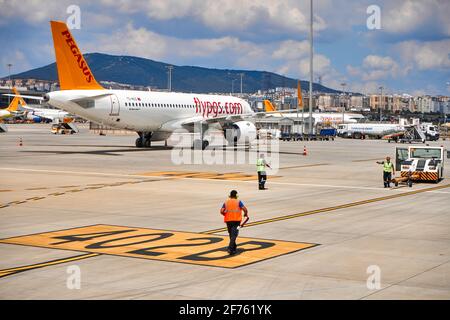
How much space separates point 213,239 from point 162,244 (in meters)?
1.70

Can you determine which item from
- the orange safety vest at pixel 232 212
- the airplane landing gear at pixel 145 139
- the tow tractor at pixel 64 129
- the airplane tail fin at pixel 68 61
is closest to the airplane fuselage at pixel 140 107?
the airplane tail fin at pixel 68 61

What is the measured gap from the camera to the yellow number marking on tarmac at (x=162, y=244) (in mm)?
17469

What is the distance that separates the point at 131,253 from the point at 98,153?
4299 centimetres

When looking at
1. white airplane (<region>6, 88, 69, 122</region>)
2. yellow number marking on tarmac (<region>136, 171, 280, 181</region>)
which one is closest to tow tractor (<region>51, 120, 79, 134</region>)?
white airplane (<region>6, 88, 69, 122</region>)

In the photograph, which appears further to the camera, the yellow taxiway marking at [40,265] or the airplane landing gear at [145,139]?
the airplane landing gear at [145,139]

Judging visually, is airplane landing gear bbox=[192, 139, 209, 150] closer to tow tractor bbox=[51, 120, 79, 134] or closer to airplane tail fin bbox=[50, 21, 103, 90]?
airplane tail fin bbox=[50, 21, 103, 90]

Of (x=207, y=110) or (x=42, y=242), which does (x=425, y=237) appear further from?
(x=207, y=110)

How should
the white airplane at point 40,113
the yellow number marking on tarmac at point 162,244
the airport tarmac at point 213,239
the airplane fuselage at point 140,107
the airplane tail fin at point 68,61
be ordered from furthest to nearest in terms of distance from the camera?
1. the white airplane at point 40,113
2. the airplane fuselage at point 140,107
3. the airplane tail fin at point 68,61
4. the yellow number marking on tarmac at point 162,244
5. the airport tarmac at point 213,239

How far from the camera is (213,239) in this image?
20.1 m

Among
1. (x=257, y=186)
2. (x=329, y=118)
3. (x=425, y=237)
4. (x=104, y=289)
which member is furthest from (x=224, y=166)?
(x=329, y=118)

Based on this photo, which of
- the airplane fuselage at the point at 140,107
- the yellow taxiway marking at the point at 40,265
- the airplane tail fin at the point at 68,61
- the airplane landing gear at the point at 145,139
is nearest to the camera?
the yellow taxiway marking at the point at 40,265

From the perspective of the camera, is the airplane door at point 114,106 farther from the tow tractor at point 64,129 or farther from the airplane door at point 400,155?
the tow tractor at point 64,129

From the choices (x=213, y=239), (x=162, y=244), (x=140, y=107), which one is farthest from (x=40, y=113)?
(x=162, y=244)
